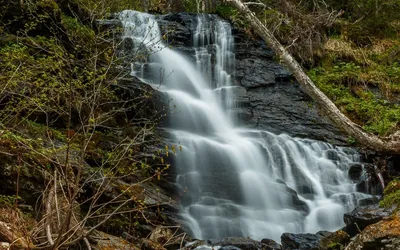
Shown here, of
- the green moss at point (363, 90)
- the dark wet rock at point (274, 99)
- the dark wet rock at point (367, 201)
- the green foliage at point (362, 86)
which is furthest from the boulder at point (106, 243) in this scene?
the green moss at point (363, 90)

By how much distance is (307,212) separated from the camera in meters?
7.84

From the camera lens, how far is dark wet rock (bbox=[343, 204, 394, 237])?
17.7ft

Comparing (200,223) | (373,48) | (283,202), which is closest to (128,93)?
(200,223)

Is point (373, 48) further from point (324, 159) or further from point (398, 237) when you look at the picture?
point (398, 237)

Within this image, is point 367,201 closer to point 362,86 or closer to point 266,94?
point 266,94

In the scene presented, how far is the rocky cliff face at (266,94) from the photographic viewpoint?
36.1 ft

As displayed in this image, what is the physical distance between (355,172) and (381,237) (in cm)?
501

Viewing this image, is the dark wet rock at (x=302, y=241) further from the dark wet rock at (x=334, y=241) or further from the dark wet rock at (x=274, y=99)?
the dark wet rock at (x=274, y=99)

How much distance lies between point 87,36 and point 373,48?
10.6m

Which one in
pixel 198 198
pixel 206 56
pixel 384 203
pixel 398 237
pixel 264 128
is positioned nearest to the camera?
pixel 398 237

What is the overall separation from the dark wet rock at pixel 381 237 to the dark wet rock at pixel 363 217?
83 centimetres

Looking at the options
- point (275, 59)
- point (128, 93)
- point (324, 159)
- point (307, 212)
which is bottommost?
point (307, 212)

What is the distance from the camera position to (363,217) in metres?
5.68

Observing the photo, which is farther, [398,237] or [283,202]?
[283,202]
